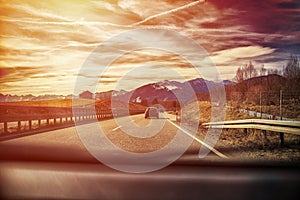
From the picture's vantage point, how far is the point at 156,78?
5816mm

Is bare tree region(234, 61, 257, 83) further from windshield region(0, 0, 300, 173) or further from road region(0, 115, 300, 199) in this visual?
road region(0, 115, 300, 199)

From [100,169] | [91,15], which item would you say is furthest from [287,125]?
[91,15]

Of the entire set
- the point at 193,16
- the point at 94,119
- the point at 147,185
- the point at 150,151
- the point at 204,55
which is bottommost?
the point at 147,185

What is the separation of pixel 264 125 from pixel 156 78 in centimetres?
142

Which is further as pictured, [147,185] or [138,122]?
[138,122]

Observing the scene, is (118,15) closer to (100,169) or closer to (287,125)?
(100,169)

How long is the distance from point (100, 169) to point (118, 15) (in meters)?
1.82

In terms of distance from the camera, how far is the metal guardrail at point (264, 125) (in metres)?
5.57

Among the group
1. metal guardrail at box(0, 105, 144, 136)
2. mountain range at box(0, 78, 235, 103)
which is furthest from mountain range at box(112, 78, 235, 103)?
metal guardrail at box(0, 105, 144, 136)

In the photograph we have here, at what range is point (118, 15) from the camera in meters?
5.62

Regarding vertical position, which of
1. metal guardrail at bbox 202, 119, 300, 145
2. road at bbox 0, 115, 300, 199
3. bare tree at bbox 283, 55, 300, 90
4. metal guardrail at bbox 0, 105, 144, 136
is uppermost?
bare tree at bbox 283, 55, 300, 90

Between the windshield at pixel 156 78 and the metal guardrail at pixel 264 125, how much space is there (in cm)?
1

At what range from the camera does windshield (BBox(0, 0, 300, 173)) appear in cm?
558

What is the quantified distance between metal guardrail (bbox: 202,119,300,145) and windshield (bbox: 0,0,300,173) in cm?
1
